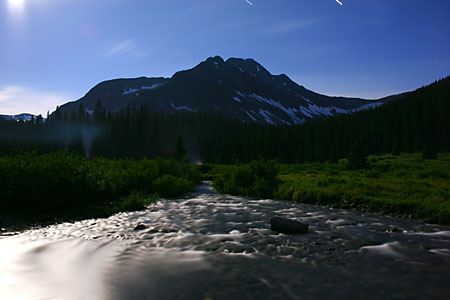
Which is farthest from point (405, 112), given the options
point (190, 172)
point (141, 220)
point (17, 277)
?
point (17, 277)

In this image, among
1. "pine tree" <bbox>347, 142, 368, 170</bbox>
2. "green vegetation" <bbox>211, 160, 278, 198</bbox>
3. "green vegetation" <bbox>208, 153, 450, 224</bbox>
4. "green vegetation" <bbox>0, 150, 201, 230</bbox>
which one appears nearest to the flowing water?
"green vegetation" <bbox>208, 153, 450, 224</bbox>

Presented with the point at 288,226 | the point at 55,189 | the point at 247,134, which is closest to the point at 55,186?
the point at 55,189

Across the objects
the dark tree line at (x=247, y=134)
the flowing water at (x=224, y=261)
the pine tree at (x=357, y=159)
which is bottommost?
the flowing water at (x=224, y=261)

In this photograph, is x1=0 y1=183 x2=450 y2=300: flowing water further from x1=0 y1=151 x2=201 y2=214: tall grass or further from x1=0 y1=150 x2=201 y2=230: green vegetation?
x1=0 y1=151 x2=201 y2=214: tall grass

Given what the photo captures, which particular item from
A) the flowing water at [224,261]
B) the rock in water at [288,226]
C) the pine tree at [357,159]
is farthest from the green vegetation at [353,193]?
the pine tree at [357,159]

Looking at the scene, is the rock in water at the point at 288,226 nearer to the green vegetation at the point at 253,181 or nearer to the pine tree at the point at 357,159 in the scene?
the green vegetation at the point at 253,181

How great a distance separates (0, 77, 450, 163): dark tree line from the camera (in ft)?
250

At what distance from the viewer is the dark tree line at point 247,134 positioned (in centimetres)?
7631

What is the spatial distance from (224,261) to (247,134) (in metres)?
108

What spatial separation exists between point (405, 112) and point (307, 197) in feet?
264

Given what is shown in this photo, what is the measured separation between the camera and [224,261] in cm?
735

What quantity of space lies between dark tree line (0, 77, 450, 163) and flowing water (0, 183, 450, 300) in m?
62.0

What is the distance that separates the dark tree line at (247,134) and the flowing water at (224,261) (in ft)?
203

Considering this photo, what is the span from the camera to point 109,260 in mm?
7262
